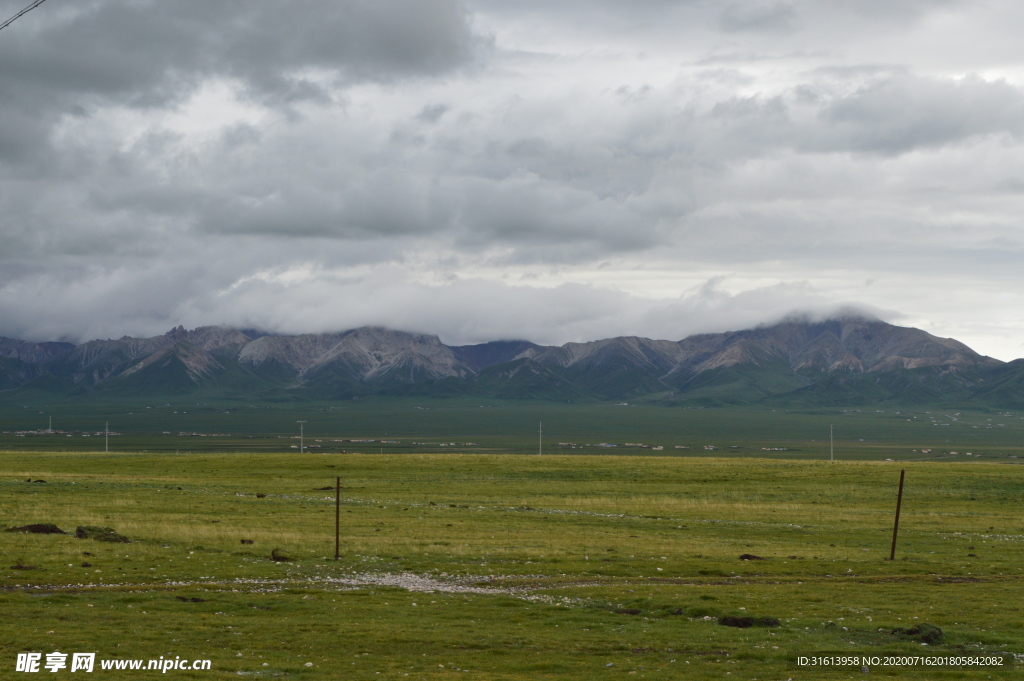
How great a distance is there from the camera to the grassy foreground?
2014 centimetres

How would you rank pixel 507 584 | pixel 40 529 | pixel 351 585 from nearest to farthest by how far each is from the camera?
pixel 351 585, pixel 507 584, pixel 40 529

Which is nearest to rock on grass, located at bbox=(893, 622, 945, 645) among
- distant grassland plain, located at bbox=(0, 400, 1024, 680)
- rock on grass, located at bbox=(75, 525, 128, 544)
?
distant grassland plain, located at bbox=(0, 400, 1024, 680)

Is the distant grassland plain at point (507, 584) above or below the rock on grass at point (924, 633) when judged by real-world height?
below

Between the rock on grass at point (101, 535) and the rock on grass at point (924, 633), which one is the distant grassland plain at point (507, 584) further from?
the rock on grass at point (101, 535)

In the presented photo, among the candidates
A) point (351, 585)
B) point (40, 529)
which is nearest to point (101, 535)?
point (40, 529)

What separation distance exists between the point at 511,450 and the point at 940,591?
171 metres

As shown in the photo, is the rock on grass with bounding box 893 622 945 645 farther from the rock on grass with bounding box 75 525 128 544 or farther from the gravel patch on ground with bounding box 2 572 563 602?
the rock on grass with bounding box 75 525 128 544

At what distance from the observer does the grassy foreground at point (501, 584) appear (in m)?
20.1

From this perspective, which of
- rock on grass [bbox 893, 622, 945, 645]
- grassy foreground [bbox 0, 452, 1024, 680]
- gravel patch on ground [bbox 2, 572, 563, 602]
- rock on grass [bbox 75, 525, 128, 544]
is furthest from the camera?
rock on grass [bbox 75, 525, 128, 544]

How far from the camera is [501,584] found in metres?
30.0

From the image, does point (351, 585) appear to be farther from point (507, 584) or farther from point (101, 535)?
point (101, 535)

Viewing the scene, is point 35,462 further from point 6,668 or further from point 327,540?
point 6,668

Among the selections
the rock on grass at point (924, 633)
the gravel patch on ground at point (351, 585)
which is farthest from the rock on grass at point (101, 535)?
the rock on grass at point (924, 633)

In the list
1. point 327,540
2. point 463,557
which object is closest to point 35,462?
point 327,540
